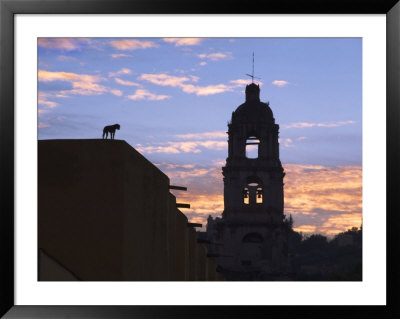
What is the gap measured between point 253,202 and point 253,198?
368 millimetres

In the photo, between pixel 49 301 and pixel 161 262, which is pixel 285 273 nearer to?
pixel 161 262

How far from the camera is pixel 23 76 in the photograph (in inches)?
181

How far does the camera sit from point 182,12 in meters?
4.56

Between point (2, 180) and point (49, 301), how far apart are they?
726 mm

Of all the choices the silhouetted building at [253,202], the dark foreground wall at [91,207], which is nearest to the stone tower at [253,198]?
the silhouetted building at [253,202]

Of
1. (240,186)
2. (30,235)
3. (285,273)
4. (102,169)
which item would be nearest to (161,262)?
(102,169)

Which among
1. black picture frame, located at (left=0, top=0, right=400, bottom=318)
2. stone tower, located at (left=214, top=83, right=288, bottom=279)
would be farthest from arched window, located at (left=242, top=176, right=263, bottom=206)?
black picture frame, located at (left=0, top=0, right=400, bottom=318)

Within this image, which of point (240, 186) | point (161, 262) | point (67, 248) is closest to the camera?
point (67, 248)

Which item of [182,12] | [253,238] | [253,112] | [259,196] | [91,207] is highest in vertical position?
[253,112]

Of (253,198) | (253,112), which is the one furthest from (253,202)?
(253,112)

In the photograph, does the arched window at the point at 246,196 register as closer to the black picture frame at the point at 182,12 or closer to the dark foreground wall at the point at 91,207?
the dark foreground wall at the point at 91,207

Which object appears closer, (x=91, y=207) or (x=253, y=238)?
(x=91, y=207)

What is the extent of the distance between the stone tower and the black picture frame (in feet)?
138

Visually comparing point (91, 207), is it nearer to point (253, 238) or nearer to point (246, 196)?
point (246, 196)
